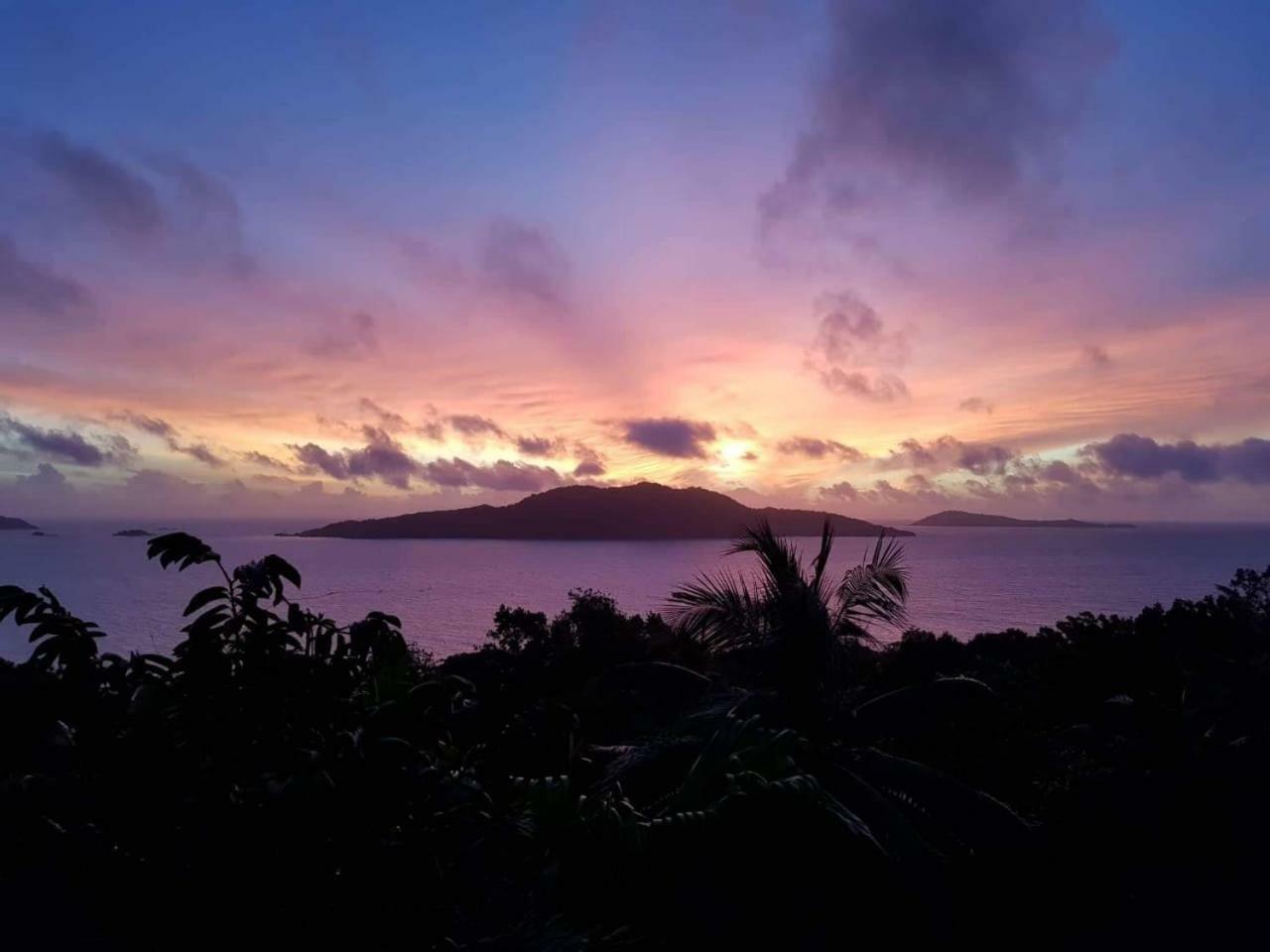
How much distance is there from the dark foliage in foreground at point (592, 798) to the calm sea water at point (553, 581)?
20612mm

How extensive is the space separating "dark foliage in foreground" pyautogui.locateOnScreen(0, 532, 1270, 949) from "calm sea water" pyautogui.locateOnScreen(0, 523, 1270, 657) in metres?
20.6

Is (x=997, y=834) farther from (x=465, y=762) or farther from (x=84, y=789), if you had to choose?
(x=84, y=789)

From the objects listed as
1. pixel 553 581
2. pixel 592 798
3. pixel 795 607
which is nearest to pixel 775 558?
pixel 795 607

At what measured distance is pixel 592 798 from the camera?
5109mm

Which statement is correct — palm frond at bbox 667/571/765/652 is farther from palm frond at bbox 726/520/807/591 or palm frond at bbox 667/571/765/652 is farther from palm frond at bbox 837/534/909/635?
palm frond at bbox 837/534/909/635

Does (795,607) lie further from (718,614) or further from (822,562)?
(718,614)

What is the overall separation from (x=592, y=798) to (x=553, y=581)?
91896 mm

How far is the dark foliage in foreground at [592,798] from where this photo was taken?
3143 mm

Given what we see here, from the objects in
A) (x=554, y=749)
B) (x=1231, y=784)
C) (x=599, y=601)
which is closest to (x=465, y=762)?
(x=554, y=749)

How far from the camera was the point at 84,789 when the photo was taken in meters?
3.31

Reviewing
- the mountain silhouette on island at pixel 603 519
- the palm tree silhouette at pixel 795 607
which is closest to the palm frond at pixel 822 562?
the palm tree silhouette at pixel 795 607

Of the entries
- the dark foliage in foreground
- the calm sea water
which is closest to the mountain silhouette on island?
the calm sea water

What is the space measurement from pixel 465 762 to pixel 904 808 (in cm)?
525

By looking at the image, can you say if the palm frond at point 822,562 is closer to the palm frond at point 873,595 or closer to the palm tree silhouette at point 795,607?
the palm tree silhouette at point 795,607
